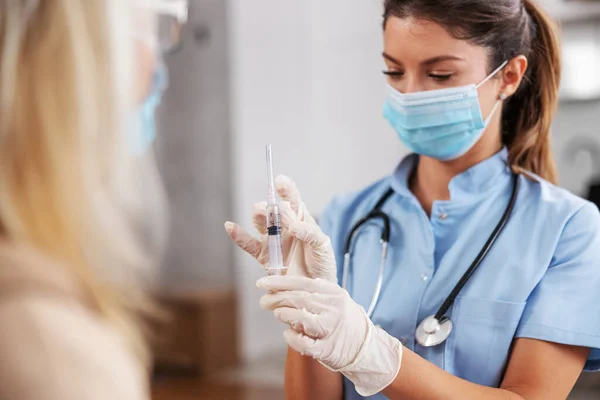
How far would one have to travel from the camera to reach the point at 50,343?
63cm

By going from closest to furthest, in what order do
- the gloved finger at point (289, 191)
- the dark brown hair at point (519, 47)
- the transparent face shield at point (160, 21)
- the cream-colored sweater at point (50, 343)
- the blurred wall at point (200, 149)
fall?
the cream-colored sweater at point (50, 343)
the transparent face shield at point (160, 21)
the gloved finger at point (289, 191)
the dark brown hair at point (519, 47)
the blurred wall at point (200, 149)

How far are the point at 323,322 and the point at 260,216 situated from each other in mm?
241

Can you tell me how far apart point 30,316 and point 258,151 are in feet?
13.4

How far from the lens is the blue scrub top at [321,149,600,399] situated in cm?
125

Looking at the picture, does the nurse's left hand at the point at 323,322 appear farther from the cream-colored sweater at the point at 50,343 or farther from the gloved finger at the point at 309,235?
the cream-colored sweater at the point at 50,343

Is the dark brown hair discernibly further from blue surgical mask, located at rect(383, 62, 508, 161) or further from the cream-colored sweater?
the cream-colored sweater

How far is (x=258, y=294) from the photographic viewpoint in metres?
4.73

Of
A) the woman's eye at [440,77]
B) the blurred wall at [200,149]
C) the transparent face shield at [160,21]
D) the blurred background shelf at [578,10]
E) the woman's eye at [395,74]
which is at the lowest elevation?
the blurred wall at [200,149]

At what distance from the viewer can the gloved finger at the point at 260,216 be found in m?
Result: 1.22

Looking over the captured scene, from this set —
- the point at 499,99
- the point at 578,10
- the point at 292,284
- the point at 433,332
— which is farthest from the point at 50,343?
the point at 578,10

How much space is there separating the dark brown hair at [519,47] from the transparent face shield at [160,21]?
16.3 inches

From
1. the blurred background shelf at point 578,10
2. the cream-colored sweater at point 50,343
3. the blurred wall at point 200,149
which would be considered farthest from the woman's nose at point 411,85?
the blurred wall at point 200,149

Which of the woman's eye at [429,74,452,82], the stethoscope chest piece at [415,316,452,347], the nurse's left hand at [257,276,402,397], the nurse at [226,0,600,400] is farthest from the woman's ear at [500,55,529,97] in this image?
the nurse's left hand at [257,276,402,397]

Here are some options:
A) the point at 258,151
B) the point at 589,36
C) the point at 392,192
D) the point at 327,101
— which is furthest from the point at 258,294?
the point at 392,192
